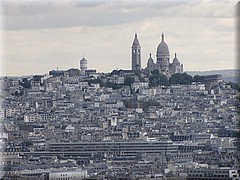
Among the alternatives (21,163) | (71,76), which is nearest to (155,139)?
(21,163)

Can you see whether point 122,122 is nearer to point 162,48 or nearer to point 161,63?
point 162,48

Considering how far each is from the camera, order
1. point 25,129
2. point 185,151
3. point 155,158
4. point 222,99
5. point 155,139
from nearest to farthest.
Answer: point 155,158, point 185,151, point 155,139, point 25,129, point 222,99

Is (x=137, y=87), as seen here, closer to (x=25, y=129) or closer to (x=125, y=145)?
(x=25, y=129)

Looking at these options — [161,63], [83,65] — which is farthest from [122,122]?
[161,63]

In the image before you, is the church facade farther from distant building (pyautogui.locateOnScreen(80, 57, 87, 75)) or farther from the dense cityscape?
distant building (pyautogui.locateOnScreen(80, 57, 87, 75))

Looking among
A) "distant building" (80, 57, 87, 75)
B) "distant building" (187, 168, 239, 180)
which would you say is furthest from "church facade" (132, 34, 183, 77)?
"distant building" (187, 168, 239, 180)

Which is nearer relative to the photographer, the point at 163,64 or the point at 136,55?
the point at 136,55

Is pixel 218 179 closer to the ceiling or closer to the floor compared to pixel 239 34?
closer to the floor
